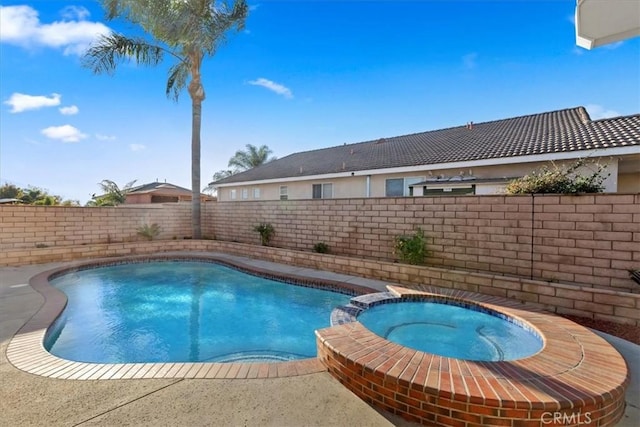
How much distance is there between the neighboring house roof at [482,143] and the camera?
31.8 feet

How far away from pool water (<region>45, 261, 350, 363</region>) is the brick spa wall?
250 cm

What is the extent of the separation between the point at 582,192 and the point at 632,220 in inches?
34.5

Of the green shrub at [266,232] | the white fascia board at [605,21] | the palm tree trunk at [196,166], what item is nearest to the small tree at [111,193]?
the palm tree trunk at [196,166]

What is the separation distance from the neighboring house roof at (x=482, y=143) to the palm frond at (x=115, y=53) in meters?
8.64

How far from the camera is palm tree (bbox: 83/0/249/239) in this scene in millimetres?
12383

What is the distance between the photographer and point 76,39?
12.1 metres

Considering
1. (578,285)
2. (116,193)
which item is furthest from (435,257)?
(116,193)

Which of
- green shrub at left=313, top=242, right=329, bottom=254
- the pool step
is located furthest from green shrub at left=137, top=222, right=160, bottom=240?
the pool step

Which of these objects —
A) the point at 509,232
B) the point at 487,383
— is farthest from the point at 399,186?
the point at 487,383

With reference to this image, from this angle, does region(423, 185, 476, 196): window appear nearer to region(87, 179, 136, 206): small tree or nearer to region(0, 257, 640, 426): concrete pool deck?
region(0, 257, 640, 426): concrete pool deck

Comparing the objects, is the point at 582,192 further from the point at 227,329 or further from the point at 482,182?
the point at 227,329

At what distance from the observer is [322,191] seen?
16484 millimetres

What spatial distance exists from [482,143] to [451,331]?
10.5 metres

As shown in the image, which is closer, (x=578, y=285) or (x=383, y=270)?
(x=578, y=285)
